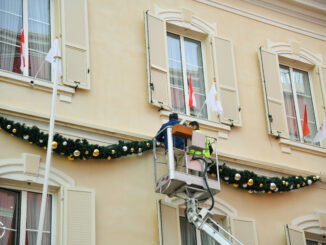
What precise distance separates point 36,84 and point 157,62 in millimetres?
2253

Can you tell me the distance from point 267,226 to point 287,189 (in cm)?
75

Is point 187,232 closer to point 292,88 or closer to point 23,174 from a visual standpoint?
point 23,174

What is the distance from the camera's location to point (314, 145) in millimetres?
12781

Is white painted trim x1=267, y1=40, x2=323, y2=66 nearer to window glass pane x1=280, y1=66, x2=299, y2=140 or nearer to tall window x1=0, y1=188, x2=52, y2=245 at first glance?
window glass pane x1=280, y1=66, x2=299, y2=140

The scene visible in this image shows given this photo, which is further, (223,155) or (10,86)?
(223,155)

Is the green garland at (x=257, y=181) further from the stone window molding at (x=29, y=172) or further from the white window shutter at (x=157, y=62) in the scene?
the stone window molding at (x=29, y=172)

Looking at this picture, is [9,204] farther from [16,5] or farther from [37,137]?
[16,5]

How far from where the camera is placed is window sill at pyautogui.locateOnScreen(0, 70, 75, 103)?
32.9 ft

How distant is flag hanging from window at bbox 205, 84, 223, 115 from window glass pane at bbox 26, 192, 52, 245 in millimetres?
3091

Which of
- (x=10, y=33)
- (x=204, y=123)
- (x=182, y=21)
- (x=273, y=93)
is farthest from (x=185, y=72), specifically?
(x=10, y=33)

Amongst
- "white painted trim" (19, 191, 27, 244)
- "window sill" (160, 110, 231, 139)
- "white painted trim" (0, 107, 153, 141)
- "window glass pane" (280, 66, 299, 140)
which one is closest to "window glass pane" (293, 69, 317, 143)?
"window glass pane" (280, 66, 299, 140)

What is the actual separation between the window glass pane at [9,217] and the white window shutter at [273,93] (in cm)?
488

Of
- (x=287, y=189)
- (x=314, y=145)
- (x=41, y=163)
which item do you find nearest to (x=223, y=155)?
(x=287, y=189)

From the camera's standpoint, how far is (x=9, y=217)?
30.4ft
